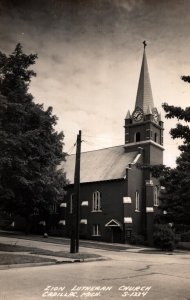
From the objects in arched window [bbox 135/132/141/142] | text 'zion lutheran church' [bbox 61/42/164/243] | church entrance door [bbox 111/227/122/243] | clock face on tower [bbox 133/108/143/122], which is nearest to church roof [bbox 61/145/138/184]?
text 'zion lutheran church' [bbox 61/42/164/243]

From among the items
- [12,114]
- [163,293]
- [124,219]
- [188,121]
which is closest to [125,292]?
[163,293]

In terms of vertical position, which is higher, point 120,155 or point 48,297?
point 120,155

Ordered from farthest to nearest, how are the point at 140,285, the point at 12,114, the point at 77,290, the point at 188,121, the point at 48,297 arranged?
1. the point at 12,114
2. the point at 188,121
3. the point at 140,285
4. the point at 77,290
5. the point at 48,297

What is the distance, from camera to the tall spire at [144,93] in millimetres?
50281

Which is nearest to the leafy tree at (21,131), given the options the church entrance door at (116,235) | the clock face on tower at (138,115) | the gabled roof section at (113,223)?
the gabled roof section at (113,223)

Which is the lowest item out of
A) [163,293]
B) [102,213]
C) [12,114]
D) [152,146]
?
[163,293]

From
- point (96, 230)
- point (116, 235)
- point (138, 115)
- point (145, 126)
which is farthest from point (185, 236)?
point (138, 115)

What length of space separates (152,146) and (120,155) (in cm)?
406

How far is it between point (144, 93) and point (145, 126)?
4.87 m

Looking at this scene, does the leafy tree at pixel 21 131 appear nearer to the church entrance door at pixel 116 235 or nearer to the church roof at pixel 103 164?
the church entrance door at pixel 116 235

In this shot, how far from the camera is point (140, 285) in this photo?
12211mm

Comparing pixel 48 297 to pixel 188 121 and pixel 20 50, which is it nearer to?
pixel 188 121

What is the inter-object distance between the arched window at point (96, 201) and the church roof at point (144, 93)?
11.5 m

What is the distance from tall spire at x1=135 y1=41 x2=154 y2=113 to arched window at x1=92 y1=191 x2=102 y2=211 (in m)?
11.6
